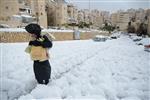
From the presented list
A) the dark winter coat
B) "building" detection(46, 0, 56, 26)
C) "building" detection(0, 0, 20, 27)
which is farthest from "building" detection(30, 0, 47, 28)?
the dark winter coat

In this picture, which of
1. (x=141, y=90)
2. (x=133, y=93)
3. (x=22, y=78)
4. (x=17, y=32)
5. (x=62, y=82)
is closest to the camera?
(x=133, y=93)

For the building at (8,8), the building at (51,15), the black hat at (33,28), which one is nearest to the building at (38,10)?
the building at (8,8)

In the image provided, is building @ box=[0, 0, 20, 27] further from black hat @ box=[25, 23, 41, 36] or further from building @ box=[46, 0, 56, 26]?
black hat @ box=[25, 23, 41, 36]

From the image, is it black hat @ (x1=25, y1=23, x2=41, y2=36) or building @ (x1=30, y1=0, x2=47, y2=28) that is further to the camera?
building @ (x1=30, y1=0, x2=47, y2=28)

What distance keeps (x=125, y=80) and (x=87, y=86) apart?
1.38 metres

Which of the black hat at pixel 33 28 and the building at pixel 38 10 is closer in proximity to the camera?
the black hat at pixel 33 28

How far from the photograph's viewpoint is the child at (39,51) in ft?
16.5

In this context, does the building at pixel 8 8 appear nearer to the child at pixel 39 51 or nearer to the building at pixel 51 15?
the building at pixel 51 15

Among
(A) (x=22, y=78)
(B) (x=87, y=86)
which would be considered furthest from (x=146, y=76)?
(A) (x=22, y=78)

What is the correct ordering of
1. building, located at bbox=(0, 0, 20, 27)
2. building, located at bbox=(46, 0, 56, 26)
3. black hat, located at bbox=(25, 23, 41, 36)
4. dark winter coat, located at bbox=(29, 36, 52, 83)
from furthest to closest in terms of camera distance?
building, located at bbox=(46, 0, 56, 26), building, located at bbox=(0, 0, 20, 27), dark winter coat, located at bbox=(29, 36, 52, 83), black hat, located at bbox=(25, 23, 41, 36)

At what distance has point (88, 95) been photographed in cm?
481

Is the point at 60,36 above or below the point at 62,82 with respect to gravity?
below

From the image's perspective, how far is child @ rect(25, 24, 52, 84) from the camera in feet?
16.5

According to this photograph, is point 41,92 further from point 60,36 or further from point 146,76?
point 60,36
